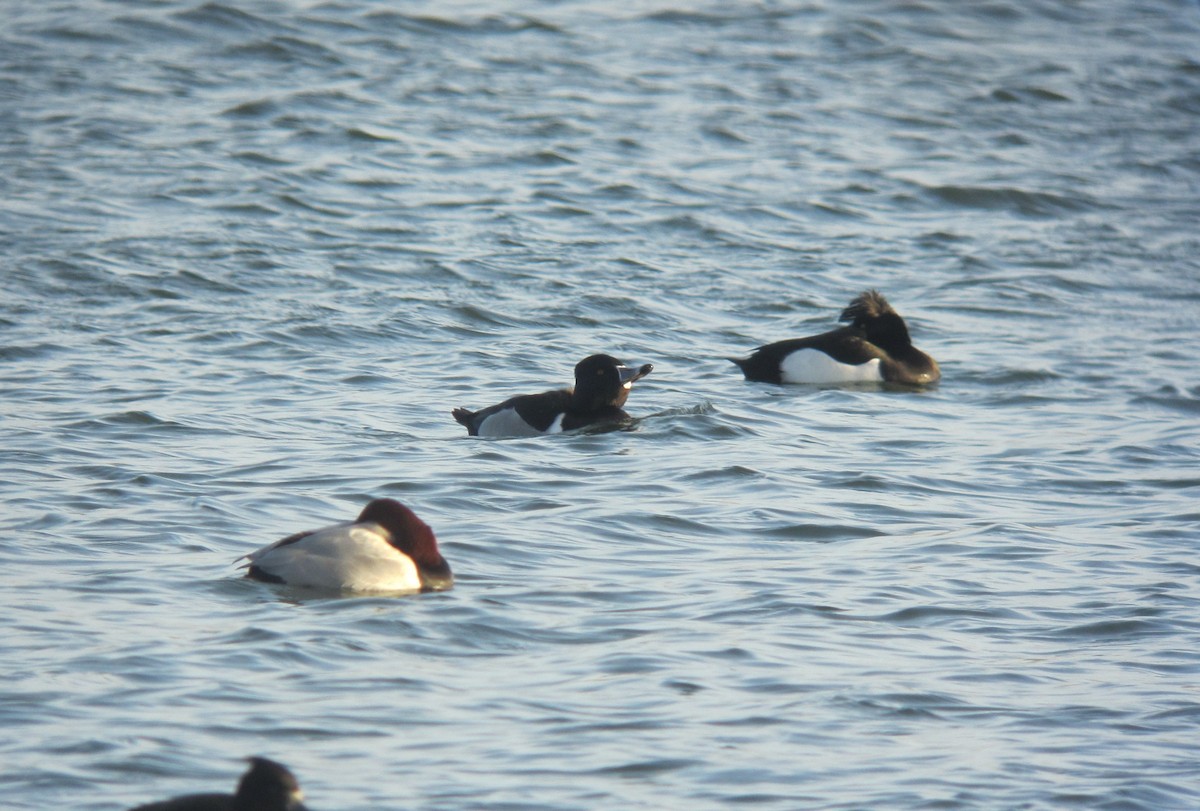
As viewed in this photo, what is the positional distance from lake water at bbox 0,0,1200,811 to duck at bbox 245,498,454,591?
12 cm

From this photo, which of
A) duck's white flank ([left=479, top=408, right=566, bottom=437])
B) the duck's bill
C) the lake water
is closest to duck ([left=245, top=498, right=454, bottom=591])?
the lake water

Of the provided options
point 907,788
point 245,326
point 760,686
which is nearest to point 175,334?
point 245,326

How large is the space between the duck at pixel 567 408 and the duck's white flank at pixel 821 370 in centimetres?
173

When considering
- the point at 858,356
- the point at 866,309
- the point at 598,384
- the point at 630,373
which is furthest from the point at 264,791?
the point at 866,309

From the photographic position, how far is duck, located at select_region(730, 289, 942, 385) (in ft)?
40.5

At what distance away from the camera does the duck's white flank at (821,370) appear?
12359 mm

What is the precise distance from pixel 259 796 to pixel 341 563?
2.89 m

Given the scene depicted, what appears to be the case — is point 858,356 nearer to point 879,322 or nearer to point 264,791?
point 879,322

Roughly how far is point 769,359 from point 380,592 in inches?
229

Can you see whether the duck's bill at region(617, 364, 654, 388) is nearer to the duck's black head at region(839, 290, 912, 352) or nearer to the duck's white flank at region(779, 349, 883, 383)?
the duck's white flank at region(779, 349, 883, 383)

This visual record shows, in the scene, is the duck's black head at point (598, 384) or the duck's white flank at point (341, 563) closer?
the duck's white flank at point (341, 563)

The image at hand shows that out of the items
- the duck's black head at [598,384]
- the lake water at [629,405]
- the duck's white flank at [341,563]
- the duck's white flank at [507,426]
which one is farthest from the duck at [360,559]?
the duck's black head at [598,384]

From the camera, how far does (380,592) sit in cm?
695

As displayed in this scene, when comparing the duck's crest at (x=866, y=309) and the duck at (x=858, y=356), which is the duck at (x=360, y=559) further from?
the duck's crest at (x=866, y=309)
